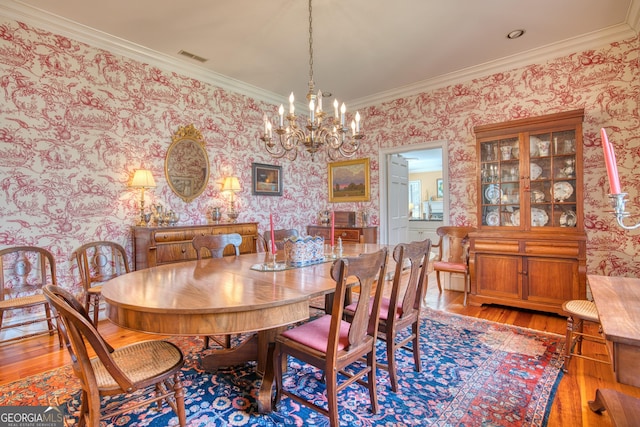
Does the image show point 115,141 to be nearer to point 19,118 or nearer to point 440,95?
point 19,118

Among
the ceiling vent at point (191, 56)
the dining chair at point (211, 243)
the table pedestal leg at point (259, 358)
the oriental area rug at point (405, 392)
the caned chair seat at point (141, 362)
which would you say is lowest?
the oriental area rug at point (405, 392)

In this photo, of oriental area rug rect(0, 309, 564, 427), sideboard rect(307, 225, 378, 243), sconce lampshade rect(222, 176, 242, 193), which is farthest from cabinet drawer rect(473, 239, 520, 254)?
sconce lampshade rect(222, 176, 242, 193)

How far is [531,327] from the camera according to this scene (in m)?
2.97

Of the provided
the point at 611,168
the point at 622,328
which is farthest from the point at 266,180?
the point at 622,328

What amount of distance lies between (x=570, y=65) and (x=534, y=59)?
14.5 inches

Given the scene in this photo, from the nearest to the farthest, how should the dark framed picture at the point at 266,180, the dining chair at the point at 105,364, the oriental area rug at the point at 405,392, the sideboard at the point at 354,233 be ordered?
1. the dining chair at the point at 105,364
2. the oriental area rug at the point at 405,392
3. the dark framed picture at the point at 266,180
4. the sideboard at the point at 354,233

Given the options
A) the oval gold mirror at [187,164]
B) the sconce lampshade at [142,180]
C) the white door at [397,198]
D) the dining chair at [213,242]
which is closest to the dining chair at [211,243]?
the dining chair at [213,242]

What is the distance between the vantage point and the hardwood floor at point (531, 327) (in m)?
1.71

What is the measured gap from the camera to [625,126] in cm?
324

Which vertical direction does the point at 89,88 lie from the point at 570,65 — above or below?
below

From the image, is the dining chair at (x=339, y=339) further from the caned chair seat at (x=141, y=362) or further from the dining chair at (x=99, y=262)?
the dining chair at (x=99, y=262)

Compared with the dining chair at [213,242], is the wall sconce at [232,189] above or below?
above

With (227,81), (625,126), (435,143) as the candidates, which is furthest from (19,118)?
(625,126)

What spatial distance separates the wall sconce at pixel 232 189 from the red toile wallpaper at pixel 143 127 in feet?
0.39
